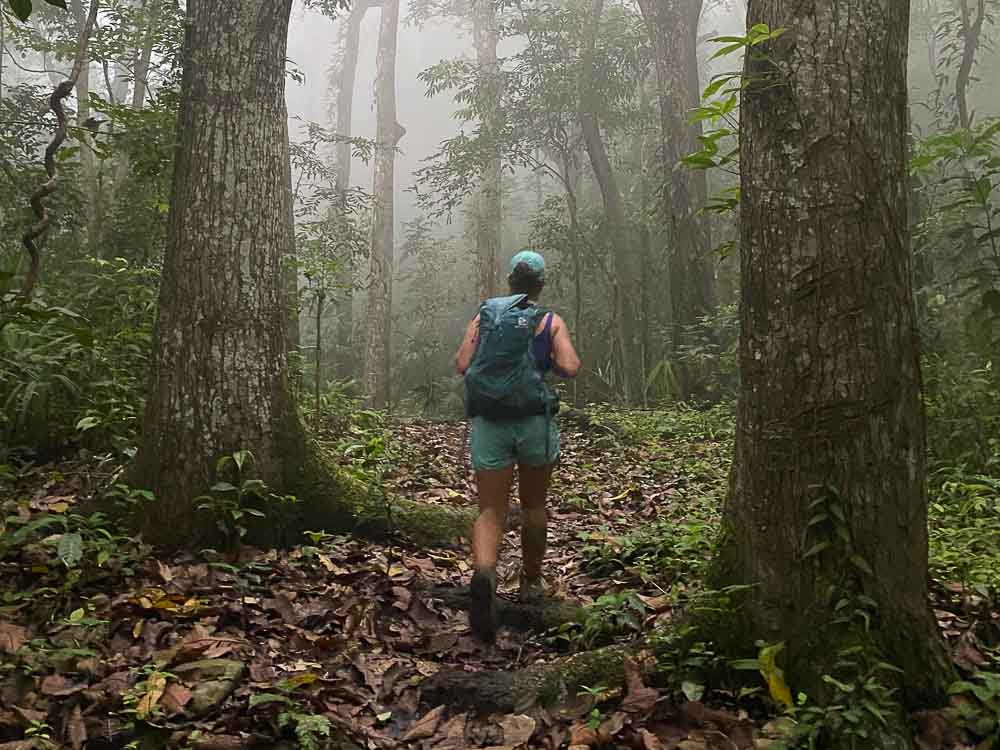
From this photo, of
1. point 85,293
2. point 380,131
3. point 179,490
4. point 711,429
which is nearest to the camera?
point 179,490

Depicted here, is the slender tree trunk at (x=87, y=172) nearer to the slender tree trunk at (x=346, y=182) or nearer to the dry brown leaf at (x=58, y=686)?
the dry brown leaf at (x=58, y=686)

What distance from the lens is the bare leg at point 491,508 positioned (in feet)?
14.5

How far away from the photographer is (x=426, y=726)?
332 cm

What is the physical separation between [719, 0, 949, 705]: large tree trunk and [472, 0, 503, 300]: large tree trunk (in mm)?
14114

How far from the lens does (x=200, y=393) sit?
477cm

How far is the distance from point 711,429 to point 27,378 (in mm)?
7108

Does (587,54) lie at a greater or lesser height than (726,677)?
greater

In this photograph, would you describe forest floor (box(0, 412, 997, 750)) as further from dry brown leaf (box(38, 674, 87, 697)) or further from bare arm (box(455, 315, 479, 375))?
bare arm (box(455, 315, 479, 375))

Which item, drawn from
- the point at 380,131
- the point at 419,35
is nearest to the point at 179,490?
the point at 380,131

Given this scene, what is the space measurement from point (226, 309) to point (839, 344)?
11.2 ft

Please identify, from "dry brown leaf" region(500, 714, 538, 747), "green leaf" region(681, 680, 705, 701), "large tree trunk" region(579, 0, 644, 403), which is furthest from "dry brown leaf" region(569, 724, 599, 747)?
"large tree trunk" region(579, 0, 644, 403)

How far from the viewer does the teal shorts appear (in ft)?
14.7

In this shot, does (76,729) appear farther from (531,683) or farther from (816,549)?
(816,549)

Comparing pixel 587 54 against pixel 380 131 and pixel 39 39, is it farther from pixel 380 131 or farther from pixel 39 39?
pixel 39 39
